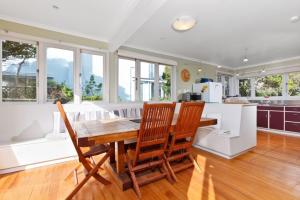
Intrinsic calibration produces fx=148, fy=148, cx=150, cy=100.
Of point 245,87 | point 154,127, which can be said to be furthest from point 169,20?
point 245,87

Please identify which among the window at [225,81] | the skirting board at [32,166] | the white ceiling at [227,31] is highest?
the white ceiling at [227,31]

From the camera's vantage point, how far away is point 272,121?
15.3 feet

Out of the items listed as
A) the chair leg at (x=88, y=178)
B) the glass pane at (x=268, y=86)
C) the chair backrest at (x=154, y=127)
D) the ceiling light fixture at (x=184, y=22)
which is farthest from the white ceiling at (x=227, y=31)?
the chair leg at (x=88, y=178)

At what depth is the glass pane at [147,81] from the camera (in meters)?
4.27

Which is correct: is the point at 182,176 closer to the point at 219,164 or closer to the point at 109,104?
the point at 219,164

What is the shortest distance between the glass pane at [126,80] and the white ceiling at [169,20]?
1.71 feet

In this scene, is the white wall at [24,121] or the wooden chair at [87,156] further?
the white wall at [24,121]

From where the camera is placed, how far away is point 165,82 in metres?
4.73

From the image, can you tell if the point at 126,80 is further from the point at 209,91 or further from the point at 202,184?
the point at 202,184

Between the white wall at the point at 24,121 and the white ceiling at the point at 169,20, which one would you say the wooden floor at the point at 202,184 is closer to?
the white wall at the point at 24,121

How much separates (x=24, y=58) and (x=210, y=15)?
3.55 meters

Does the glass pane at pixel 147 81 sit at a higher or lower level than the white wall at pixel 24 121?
higher

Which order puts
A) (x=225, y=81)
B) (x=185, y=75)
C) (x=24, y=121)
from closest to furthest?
(x=24, y=121)
(x=185, y=75)
(x=225, y=81)

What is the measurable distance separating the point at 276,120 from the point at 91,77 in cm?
551
